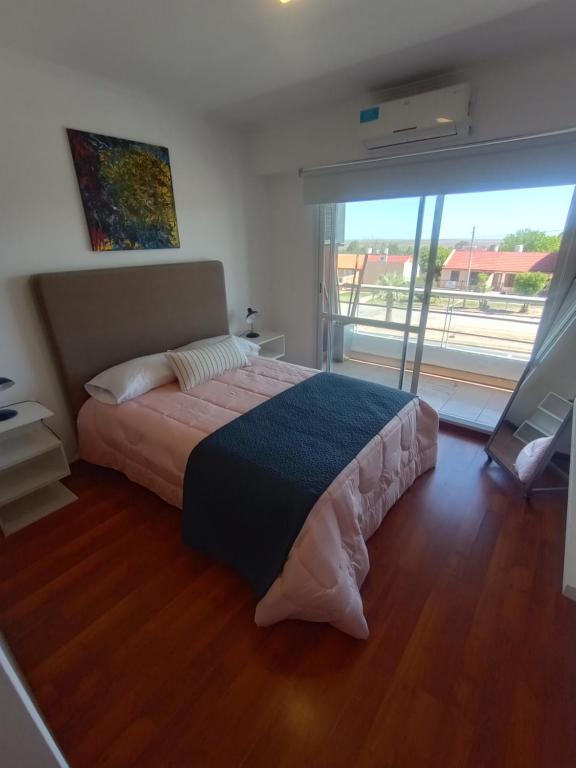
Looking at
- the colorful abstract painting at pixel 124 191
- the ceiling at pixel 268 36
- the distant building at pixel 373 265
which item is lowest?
the distant building at pixel 373 265

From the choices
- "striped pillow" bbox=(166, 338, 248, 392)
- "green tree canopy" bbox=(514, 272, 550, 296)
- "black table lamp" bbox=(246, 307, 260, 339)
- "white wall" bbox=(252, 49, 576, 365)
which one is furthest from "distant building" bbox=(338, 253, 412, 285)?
"striped pillow" bbox=(166, 338, 248, 392)

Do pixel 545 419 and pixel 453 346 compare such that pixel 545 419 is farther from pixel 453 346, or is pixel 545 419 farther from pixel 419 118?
pixel 419 118

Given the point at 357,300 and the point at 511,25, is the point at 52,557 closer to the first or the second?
the point at 357,300

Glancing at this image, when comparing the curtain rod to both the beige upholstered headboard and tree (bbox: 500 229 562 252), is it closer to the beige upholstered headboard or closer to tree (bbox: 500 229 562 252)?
tree (bbox: 500 229 562 252)

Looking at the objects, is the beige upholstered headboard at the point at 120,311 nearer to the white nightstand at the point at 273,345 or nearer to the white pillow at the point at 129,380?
the white pillow at the point at 129,380

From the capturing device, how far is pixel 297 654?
4.42 feet

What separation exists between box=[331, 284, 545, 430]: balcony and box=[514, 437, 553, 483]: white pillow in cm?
65

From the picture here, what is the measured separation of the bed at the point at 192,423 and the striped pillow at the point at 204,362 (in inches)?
2.9

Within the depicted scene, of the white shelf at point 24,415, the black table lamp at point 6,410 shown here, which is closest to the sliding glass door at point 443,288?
the white shelf at point 24,415

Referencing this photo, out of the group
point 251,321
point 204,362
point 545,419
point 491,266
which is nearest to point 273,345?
point 251,321

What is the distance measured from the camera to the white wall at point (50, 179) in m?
1.89

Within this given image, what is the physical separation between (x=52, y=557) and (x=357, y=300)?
9.83 ft

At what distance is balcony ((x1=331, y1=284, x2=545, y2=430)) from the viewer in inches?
123

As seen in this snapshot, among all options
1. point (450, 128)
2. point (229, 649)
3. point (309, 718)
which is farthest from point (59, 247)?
point (309, 718)
